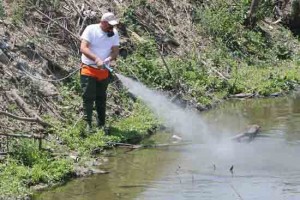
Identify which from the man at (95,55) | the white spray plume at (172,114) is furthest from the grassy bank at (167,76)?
the man at (95,55)

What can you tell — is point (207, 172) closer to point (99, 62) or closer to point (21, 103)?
point (99, 62)

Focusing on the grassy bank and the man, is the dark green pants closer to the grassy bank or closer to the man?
the man

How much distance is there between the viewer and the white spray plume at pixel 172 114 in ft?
37.2

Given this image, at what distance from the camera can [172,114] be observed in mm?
12375

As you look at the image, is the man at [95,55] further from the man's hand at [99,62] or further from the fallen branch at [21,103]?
the fallen branch at [21,103]

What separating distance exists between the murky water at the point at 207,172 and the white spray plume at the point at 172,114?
0.30m

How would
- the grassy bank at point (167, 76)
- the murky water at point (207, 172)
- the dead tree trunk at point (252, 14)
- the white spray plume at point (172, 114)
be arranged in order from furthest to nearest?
1. the dead tree trunk at point (252, 14)
2. the white spray plume at point (172, 114)
3. the grassy bank at point (167, 76)
4. the murky water at point (207, 172)

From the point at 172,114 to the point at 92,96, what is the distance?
8.38 ft

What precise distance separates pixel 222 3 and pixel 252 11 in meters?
1.07

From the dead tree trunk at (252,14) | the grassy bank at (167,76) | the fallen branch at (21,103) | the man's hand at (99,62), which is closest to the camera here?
the grassy bank at (167,76)

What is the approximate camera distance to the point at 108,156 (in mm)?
9570

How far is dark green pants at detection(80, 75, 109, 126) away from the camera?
1009 cm

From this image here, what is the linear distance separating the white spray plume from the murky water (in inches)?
11.6

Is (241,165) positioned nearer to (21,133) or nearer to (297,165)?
(297,165)
